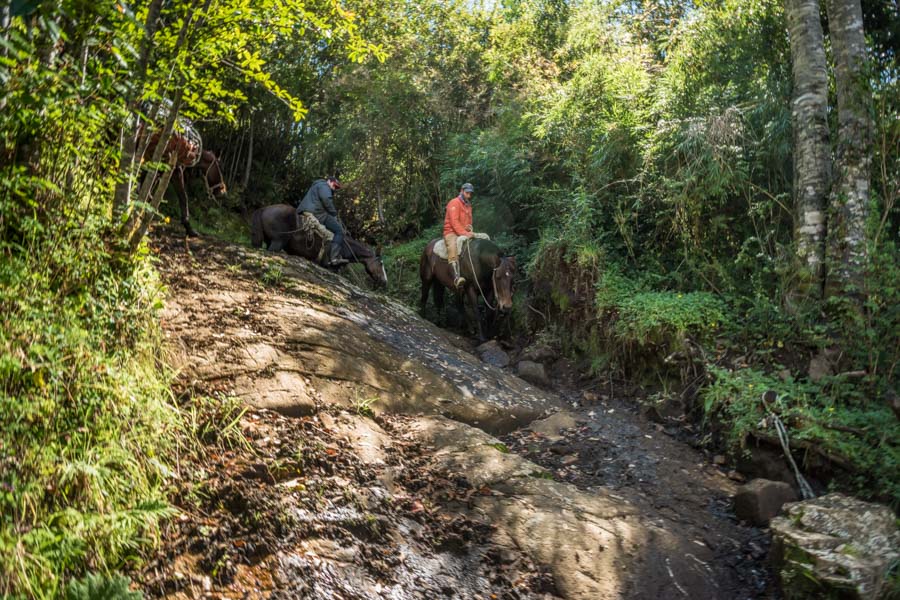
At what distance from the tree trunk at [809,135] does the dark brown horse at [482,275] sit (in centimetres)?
457

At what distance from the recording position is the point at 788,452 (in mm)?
5965

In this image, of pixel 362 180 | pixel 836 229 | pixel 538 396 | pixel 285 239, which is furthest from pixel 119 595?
pixel 362 180

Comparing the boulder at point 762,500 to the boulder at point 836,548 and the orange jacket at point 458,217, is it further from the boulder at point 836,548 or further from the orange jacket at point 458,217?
the orange jacket at point 458,217

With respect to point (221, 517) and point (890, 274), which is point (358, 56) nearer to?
point (221, 517)

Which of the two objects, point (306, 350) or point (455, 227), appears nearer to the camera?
point (306, 350)

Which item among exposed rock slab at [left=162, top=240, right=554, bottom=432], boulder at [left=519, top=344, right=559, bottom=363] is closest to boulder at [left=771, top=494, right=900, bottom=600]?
exposed rock slab at [left=162, top=240, right=554, bottom=432]

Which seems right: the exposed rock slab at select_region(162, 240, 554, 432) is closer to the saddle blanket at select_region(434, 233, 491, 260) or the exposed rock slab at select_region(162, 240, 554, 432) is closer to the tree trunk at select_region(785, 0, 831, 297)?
the saddle blanket at select_region(434, 233, 491, 260)

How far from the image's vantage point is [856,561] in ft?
13.7

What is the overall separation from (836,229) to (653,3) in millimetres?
8504

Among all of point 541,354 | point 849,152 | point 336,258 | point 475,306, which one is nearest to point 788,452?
point 849,152

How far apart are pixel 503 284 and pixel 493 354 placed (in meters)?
1.30

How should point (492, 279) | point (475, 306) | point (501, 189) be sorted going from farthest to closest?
point (501, 189) < point (475, 306) < point (492, 279)

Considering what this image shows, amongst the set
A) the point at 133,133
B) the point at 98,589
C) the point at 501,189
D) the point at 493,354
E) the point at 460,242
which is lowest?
the point at 493,354

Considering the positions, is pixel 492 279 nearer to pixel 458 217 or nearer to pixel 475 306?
pixel 475 306
